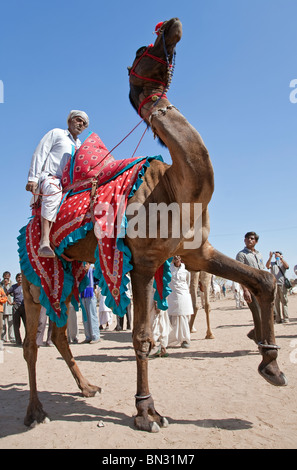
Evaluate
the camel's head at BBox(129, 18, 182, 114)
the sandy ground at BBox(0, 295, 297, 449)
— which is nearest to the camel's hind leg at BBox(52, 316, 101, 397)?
the sandy ground at BBox(0, 295, 297, 449)

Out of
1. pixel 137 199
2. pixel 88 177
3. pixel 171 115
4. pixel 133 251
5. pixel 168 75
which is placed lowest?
pixel 133 251

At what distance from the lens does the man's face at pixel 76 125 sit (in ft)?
15.4

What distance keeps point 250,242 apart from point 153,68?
492 cm

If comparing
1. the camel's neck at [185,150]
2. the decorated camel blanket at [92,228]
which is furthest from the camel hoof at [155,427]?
the camel's neck at [185,150]

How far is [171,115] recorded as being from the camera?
3371mm

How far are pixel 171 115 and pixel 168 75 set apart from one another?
18.1 inches

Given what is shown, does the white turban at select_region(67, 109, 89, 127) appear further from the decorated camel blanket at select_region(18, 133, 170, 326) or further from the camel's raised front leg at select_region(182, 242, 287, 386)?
the camel's raised front leg at select_region(182, 242, 287, 386)

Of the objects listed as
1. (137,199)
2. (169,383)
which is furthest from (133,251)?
(169,383)

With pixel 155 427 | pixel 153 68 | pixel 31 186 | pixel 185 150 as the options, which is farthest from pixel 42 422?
pixel 153 68

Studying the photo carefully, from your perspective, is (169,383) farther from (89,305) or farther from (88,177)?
(89,305)

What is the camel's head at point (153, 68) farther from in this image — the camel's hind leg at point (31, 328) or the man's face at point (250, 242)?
the man's face at point (250, 242)

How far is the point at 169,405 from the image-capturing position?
157 inches

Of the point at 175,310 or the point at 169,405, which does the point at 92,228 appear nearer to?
Result: the point at 169,405
